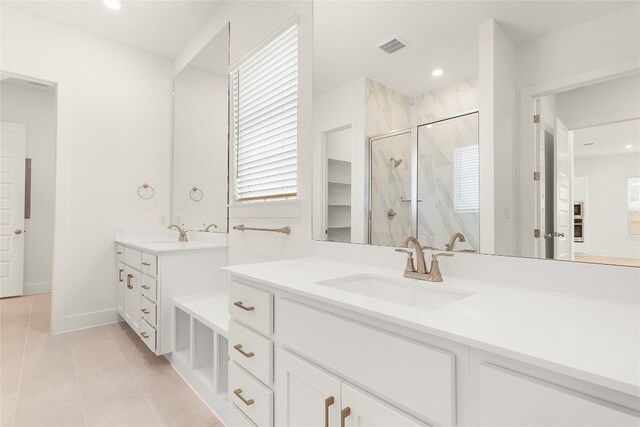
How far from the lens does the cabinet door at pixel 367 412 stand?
79 cm

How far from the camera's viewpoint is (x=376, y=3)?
5.05 feet

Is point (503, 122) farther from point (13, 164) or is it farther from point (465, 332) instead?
point (13, 164)

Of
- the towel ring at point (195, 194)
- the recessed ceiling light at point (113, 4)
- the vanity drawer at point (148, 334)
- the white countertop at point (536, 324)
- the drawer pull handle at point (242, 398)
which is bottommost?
the vanity drawer at point (148, 334)

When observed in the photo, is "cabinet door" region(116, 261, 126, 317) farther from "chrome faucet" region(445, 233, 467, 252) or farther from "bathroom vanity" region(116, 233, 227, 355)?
"chrome faucet" region(445, 233, 467, 252)

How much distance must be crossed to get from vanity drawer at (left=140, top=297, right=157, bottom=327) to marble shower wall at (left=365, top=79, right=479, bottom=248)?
1775mm

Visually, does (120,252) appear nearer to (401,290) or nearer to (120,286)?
(120,286)

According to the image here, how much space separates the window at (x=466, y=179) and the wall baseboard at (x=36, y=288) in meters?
5.51

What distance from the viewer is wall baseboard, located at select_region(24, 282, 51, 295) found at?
4.37m

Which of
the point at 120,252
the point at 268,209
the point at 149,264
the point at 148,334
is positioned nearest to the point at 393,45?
the point at 268,209

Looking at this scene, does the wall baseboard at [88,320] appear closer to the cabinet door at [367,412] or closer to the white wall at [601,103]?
the cabinet door at [367,412]

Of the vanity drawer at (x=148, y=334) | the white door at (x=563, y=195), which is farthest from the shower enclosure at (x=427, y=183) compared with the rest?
the vanity drawer at (x=148, y=334)

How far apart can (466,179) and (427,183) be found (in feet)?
0.56

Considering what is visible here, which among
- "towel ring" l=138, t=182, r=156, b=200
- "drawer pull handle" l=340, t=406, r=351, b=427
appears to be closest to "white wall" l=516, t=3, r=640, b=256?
"drawer pull handle" l=340, t=406, r=351, b=427

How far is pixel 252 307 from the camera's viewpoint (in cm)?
131
